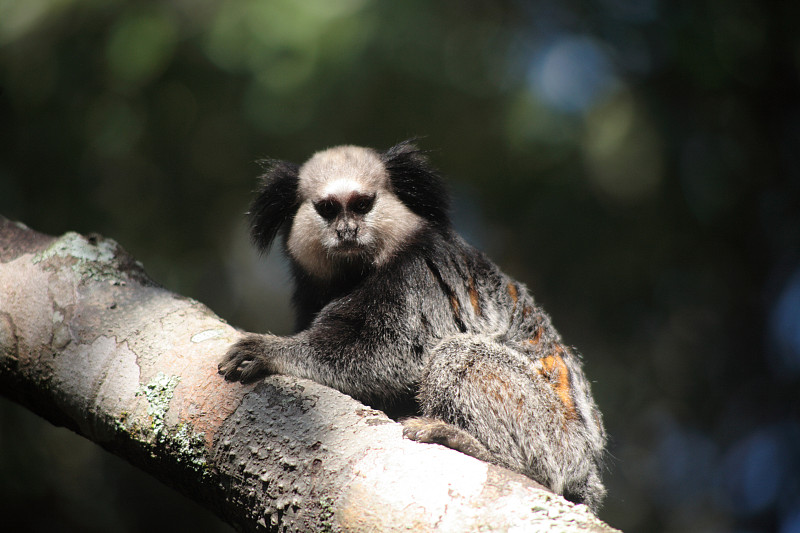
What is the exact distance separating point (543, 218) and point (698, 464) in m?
3.61

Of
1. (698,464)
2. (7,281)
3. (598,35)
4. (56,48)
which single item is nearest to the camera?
(7,281)

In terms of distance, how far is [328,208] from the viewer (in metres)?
4.29

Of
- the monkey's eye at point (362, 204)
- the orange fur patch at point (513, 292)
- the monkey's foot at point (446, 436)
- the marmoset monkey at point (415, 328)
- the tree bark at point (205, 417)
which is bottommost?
the tree bark at point (205, 417)

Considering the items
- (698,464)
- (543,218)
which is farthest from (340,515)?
(698,464)

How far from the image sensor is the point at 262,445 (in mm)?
2580

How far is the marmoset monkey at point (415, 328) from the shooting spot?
11.2ft

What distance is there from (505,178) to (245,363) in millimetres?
5783

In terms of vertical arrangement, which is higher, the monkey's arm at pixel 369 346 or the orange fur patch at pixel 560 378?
the orange fur patch at pixel 560 378

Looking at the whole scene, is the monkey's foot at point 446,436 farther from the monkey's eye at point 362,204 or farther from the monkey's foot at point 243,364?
the monkey's eye at point 362,204

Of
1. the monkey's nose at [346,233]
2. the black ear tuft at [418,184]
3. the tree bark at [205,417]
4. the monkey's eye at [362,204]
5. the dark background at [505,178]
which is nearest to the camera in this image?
the tree bark at [205,417]

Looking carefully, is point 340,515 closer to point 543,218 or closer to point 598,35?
point 543,218

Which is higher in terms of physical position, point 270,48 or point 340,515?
point 270,48

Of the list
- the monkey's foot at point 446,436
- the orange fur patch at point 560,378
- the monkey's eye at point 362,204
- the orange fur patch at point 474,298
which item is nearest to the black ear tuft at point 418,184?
the monkey's eye at point 362,204

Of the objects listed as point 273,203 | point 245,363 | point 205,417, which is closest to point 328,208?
point 273,203
